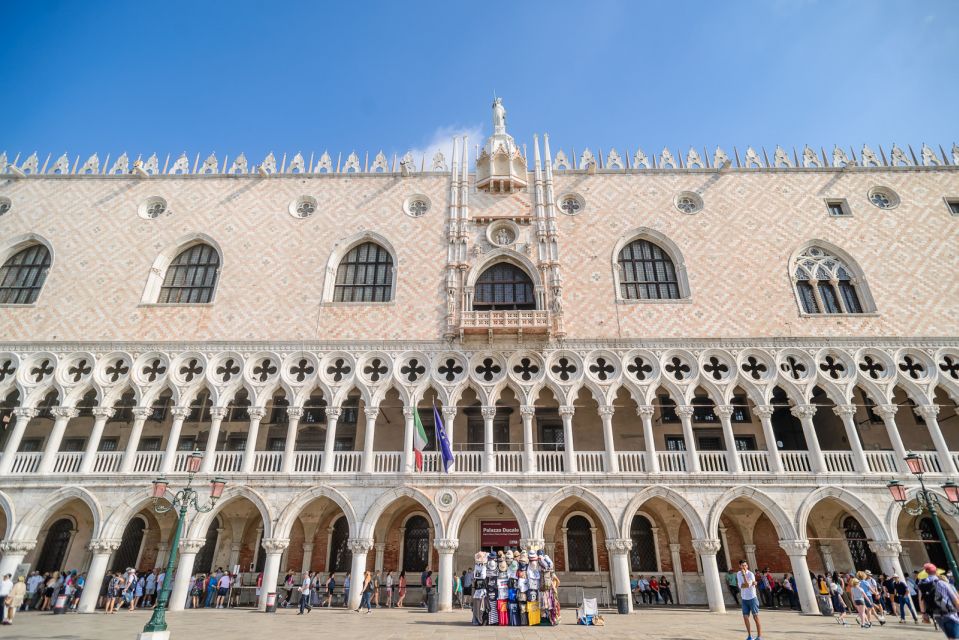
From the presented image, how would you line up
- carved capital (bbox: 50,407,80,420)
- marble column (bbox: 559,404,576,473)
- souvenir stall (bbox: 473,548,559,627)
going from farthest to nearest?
carved capital (bbox: 50,407,80,420)
marble column (bbox: 559,404,576,473)
souvenir stall (bbox: 473,548,559,627)

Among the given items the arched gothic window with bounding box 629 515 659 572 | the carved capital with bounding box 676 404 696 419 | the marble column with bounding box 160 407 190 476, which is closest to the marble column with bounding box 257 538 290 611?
the marble column with bounding box 160 407 190 476

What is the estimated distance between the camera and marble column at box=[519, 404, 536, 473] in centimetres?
1587

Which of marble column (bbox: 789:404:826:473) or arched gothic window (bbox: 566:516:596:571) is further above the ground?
marble column (bbox: 789:404:826:473)

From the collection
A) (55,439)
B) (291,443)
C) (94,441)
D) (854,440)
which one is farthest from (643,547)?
(55,439)

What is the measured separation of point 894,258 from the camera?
741 inches

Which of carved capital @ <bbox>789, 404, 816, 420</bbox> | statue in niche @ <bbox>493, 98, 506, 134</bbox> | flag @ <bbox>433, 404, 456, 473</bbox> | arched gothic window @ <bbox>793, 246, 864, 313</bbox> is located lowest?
flag @ <bbox>433, 404, 456, 473</bbox>

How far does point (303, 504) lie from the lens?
1566cm

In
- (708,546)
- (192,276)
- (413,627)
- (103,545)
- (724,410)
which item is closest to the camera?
(413,627)

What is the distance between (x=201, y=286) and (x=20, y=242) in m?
7.80

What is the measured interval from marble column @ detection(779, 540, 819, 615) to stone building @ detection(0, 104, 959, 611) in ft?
0.24

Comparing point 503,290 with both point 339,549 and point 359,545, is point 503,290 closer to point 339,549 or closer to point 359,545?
point 359,545

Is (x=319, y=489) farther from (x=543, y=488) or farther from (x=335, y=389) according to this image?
(x=543, y=488)

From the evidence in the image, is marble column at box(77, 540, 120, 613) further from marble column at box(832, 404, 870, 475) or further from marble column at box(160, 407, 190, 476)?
marble column at box(832, 404, 870, 475)

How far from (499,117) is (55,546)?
23.6 m
